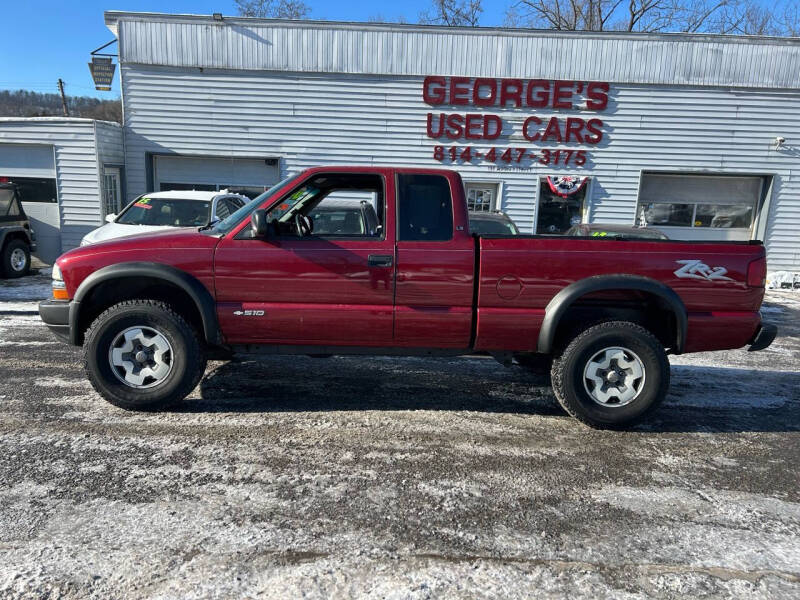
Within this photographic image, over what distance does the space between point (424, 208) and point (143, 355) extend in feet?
8.05

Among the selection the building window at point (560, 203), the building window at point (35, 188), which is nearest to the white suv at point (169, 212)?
the building window at point (35, 188)

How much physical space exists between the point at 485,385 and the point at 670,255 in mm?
2066

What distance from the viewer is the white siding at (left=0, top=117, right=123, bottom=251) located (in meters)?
12.5

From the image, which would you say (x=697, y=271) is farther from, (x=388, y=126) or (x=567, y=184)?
(x=388, y=126)

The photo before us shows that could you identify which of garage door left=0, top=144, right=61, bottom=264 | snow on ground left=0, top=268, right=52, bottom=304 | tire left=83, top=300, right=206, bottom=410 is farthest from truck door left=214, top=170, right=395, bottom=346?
garage door left=0, top=144, right=61, bottom=264

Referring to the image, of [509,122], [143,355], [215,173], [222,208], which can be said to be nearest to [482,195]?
[509,122]

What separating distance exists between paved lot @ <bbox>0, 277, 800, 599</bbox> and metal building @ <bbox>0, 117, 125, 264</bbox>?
898cm

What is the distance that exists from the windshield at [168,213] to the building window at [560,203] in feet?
27.4

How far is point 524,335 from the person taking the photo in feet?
14.2

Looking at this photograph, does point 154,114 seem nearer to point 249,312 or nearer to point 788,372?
point 249,312

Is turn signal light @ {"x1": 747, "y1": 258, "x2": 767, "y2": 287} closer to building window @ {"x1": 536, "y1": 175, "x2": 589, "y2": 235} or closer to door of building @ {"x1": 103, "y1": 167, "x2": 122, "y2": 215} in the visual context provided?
building window @ {"x1": 536, "y1": 175, "x2": 589, "y2": 235}

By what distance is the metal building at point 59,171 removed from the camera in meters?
12.6

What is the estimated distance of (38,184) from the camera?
1298cm

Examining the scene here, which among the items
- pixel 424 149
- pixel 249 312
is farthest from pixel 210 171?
pixel 249 312
